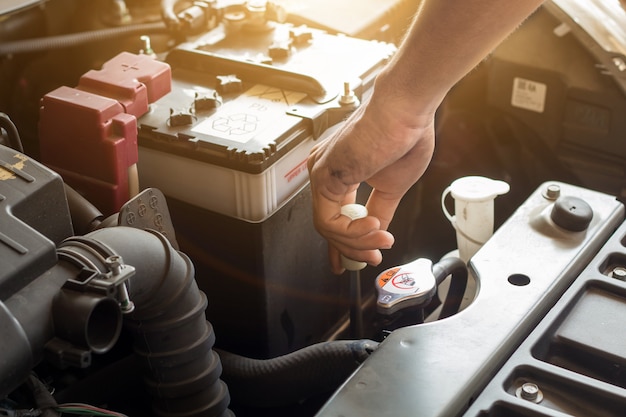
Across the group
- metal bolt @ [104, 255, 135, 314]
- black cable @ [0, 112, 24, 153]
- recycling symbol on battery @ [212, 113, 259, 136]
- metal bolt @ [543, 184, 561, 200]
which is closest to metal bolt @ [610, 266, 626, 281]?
metal bolt @ [543, 184, 561, 200]

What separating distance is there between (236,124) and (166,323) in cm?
36

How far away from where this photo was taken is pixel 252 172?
1169 mm

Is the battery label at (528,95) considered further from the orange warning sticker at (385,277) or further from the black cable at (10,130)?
the black cable at (10,130)

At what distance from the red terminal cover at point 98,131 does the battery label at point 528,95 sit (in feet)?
2.60

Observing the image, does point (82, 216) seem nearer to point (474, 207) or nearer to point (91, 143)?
point (91, 143)

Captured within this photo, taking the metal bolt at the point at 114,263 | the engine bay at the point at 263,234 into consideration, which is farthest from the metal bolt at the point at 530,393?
the metal bolt at the point at 114,263

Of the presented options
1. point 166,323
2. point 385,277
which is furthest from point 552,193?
point 166,323

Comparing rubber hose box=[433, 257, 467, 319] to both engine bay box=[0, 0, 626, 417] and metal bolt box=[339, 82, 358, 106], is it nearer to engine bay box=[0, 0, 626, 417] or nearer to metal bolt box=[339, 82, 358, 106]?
engine bay box=[0, 0, 626, 417]

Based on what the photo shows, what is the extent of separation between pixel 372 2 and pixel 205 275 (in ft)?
2.38

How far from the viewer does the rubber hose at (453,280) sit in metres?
1.26

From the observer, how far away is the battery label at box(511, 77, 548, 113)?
5.54ft

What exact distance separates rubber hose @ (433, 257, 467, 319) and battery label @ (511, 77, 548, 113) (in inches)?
21.2

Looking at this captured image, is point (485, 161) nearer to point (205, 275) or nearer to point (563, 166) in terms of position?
point (563, 166)

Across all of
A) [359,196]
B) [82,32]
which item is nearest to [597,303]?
[359,196]
